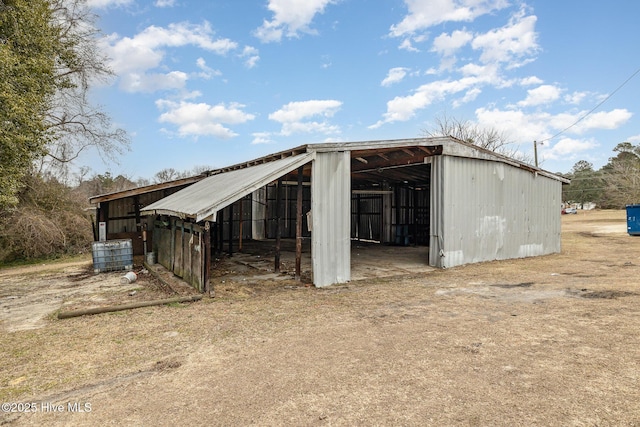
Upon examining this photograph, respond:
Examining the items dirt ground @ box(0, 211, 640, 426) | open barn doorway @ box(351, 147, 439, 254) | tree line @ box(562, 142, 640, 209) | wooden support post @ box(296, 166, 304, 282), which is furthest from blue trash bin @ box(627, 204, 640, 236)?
wooden support post @ box(296, 166, 304, 282)

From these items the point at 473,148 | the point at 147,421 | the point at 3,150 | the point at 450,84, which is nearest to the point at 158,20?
the point at 3,150

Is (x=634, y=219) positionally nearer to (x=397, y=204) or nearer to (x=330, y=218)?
(x=397, y=204)

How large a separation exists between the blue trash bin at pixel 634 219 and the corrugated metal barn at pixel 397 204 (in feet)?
31.5

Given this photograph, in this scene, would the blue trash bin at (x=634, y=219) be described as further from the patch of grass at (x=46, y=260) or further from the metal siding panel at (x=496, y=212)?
the patch of grass at (x=46, y=260)

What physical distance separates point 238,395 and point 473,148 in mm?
9782

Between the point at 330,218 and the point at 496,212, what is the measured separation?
6478 mm

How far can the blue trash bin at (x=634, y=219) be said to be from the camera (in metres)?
19.0

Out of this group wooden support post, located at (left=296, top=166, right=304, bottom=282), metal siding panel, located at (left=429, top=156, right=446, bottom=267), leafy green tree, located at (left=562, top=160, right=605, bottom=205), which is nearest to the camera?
wooden support post, located at (left=296, top=166, right=304, bottom=282)

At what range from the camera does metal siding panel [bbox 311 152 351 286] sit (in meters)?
7.66

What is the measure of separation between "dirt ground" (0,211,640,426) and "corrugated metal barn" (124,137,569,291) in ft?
3.61

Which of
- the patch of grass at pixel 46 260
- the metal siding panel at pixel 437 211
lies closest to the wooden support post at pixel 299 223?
the metal siding panel at pixel 437 211

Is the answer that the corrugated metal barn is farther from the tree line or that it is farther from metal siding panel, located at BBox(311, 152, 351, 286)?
the tree line

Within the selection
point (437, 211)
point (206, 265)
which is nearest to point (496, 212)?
point (437, 211)

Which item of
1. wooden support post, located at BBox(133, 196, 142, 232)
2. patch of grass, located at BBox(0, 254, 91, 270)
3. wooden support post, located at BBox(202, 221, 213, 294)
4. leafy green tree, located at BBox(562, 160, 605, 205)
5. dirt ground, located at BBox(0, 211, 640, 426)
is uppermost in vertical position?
leafy green tree, located at BBox(562, 160, 605, 205)
